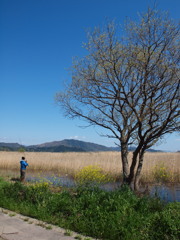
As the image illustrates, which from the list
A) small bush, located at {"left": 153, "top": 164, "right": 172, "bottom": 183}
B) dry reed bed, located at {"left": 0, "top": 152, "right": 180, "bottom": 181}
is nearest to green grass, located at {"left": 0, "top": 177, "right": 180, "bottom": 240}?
small bush, located at {"left": 153, "top": 164, "right": 172, "bottom": 183}

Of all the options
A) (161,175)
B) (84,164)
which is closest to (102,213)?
(161,175)

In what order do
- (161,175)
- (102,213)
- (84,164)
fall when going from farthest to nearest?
(84,164) → (161,175) → (102,213)

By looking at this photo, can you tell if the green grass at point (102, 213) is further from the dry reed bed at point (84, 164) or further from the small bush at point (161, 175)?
the dry reed bed at point (84, 164)

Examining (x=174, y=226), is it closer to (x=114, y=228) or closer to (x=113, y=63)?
(x=114, y=228)

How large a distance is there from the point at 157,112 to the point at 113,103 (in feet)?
6.92

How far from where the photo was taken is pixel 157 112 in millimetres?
9797

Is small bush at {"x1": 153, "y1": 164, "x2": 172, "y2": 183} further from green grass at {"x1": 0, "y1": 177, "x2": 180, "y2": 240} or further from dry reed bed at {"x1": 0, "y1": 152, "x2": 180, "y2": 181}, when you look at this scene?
green grass at {"x1": 0, "y1": 177, "x2": 180, "y2": 240}

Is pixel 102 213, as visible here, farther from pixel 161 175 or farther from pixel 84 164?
pixel 84 164

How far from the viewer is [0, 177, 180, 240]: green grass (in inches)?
188

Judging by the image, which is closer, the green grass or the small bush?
the green grass

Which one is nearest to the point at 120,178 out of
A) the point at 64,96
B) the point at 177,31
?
the point at 64,96

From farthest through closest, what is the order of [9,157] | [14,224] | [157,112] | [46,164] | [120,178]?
[9,157] < [46,164] < [120,178] < [157,112] < [14,224]

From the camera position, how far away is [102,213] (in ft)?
18.8

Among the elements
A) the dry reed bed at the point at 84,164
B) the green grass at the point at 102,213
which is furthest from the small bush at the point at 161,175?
the green grass at the point at 102,213
